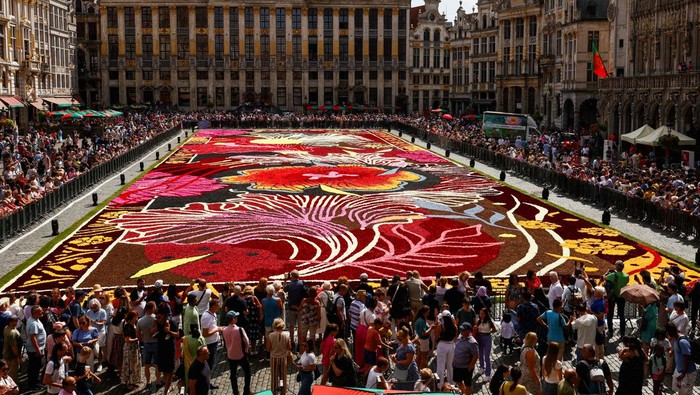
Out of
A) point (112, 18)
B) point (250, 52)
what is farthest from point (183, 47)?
point (112, 18)

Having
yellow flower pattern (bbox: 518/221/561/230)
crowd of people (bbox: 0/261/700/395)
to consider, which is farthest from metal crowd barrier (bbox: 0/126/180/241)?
yellow flower pattern (bbox: 518/221/561/230)

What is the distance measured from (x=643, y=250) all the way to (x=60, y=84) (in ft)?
282

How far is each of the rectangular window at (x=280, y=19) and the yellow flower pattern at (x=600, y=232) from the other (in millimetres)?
100770

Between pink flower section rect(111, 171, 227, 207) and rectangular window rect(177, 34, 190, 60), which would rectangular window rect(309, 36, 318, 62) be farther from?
pink flower section rect(111, 171, 227, 207)

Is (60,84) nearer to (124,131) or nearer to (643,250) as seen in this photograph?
(124,131)

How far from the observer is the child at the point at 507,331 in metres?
17.4

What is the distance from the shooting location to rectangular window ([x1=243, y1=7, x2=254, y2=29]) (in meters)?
127

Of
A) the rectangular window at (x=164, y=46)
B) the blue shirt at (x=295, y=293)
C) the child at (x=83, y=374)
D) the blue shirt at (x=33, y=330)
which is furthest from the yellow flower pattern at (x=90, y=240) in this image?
the rectangular window at (x=164, y=46)

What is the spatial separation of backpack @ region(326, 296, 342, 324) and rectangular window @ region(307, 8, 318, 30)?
4507 inches

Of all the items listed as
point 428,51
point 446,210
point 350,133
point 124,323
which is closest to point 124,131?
point 350,133

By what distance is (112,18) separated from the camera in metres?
126

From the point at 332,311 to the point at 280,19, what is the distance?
11441 cm

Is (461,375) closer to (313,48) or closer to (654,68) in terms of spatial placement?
(654,68)

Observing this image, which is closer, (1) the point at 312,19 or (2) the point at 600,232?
(2) the point at 600,232
